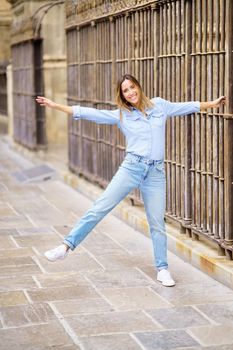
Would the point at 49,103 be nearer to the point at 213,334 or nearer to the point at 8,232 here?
the point at 213,334

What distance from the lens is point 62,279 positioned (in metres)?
7.72

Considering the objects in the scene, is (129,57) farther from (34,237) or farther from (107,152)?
(34,237)

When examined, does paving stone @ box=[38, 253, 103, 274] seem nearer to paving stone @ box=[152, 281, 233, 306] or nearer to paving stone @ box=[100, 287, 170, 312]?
paving stone @ box=[100, 287, 170, 312]

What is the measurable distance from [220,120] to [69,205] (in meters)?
4.72

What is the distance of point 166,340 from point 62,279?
6.50 ft

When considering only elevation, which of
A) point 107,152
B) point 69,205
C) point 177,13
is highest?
point 177,13

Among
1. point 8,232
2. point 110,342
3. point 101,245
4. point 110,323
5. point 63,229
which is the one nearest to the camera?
point 110,342

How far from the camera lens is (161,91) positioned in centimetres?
959

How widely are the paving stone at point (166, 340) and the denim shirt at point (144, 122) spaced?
5.90 ft

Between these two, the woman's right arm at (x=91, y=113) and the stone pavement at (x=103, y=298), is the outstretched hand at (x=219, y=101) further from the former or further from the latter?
the stone pavement at (x=103, y=298)

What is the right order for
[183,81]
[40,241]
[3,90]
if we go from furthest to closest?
[3,90]
[40,241]
[183,81]

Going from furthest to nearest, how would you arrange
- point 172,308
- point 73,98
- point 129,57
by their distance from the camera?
point 73,98, point 129,57, point 172,308

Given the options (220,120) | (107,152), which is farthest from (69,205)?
(220,120)

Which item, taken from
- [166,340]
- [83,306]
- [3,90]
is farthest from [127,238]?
[3,90]
